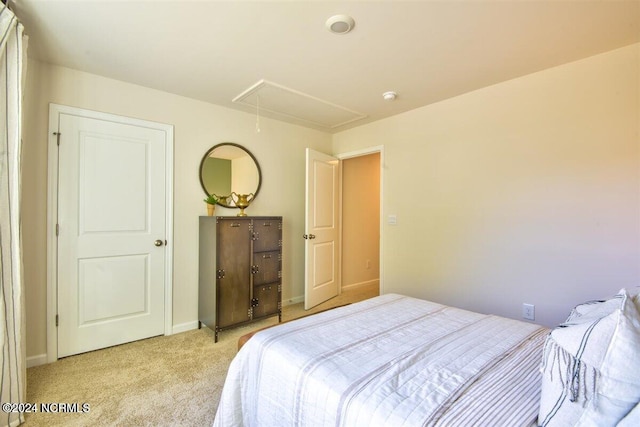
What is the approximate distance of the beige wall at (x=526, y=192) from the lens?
2107 mm

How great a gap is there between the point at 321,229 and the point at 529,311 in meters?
2.32

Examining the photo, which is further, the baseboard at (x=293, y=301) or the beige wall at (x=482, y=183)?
the baseboard at (x=293, y=301)

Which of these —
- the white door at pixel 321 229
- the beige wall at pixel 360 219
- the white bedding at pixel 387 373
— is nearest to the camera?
the white bedding at pixel 387 373

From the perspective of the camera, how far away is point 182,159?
9.70 ft

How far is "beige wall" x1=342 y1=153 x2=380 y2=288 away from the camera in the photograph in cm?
451

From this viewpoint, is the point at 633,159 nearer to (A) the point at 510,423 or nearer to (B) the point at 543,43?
(B) the point at 543,43

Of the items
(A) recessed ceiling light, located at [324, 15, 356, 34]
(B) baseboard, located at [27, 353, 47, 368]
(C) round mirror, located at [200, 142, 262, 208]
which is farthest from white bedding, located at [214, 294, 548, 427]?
(C) round mirror, located at [200, 142, 262, 208]

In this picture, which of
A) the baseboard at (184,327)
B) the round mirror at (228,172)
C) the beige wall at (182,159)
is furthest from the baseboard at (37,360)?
the round mirror at (228,172)

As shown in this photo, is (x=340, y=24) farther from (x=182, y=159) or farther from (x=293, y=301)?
(x=293, y=301)

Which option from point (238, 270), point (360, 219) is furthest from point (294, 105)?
point (360, 219)

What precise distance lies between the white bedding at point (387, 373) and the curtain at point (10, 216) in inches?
48.0

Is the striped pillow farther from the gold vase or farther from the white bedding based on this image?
the gold vase

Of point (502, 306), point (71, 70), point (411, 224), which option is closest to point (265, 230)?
point (411, 224)

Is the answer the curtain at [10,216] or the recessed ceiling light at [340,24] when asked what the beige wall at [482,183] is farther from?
the recessed ceiling light at [340,24]
